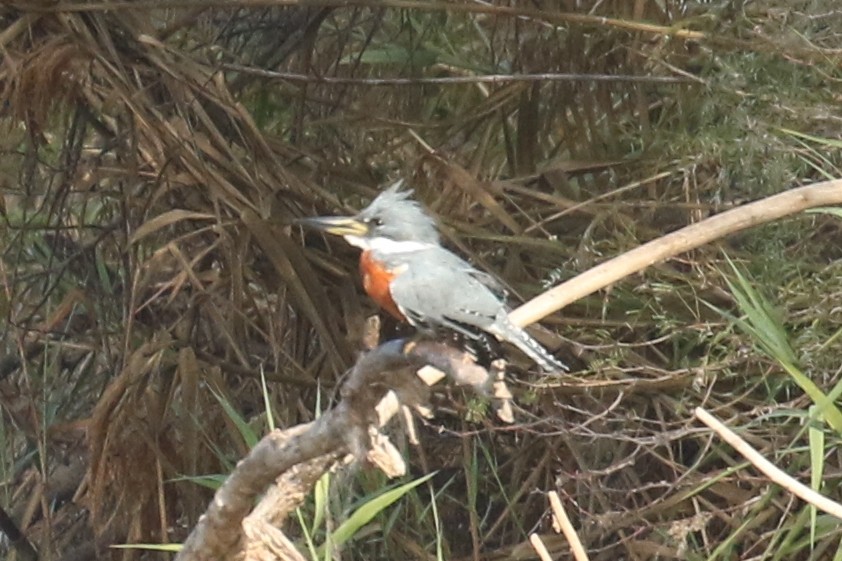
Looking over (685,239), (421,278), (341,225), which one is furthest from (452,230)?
(685,239)

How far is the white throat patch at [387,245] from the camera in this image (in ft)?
5.79

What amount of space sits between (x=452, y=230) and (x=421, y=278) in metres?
0.57

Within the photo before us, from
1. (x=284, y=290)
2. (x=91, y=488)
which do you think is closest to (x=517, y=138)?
(x=284, y=290)

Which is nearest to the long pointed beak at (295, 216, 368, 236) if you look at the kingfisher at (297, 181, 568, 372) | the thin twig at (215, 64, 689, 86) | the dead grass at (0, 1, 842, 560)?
the kingfisher at (297, 181, 568, 372)

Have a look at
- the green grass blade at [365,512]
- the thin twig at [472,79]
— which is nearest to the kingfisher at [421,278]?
the green grass blade at [365,512]

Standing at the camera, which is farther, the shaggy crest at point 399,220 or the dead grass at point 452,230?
the dead grass at point 452,230

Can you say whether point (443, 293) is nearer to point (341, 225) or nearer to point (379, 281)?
point (379, 281)

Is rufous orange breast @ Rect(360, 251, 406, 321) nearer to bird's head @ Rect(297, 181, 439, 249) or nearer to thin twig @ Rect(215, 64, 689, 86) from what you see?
bird's head @ Rect(297, 181, 439, 249)

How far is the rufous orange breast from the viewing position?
5.71 ft

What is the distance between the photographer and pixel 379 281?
69.3 inches

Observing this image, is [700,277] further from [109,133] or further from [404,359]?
[109,133]

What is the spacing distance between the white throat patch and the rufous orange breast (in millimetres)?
16

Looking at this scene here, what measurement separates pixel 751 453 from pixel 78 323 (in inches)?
75.1

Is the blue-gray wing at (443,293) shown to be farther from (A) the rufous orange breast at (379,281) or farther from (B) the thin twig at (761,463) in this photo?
(B) the thin twig at (761,463)
